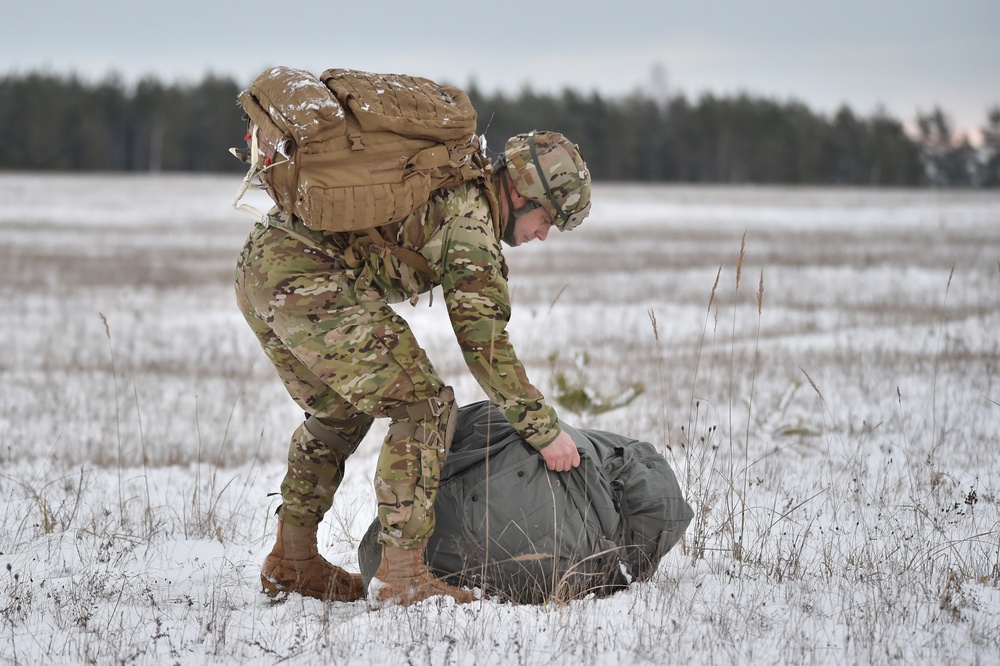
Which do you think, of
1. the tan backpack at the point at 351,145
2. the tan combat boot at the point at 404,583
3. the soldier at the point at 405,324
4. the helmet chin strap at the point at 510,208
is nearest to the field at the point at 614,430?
the tan combat boot at the point at 404,583

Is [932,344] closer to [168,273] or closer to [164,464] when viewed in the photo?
[164,464]

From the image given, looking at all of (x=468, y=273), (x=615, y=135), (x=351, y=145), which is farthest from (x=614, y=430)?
(x=615, y=135)

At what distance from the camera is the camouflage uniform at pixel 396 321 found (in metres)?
3.53

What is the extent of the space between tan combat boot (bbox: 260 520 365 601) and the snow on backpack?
6.5 inches

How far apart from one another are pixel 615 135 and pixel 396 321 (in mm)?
65964

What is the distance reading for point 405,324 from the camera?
3.66 metres

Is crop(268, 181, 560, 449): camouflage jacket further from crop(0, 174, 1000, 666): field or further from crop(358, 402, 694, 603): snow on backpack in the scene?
crop(0, 174, 1000, 666): field

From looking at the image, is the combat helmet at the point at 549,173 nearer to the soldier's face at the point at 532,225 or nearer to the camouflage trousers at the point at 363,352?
the soldier's face at the point at 532,225

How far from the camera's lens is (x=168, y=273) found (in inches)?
651

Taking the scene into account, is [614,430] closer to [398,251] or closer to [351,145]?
[398,251]

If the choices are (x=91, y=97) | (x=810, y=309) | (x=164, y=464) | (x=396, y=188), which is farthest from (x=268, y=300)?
(x=91, y=97)

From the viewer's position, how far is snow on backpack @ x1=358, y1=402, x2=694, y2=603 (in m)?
3.73

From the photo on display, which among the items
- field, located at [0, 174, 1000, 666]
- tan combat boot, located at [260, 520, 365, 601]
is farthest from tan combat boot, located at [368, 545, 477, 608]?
tan combat boot, located at [260, 520, 365, 601]

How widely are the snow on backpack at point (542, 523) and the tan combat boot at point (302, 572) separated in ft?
0.54
